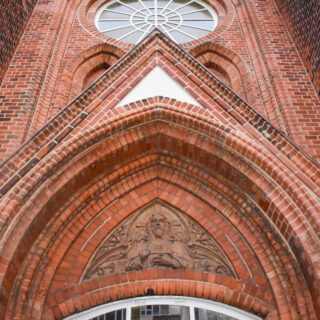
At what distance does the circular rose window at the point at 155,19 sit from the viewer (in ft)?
30.9

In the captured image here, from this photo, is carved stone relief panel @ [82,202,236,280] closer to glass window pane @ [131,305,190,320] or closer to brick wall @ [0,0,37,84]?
glass window pane @ [131,305,190,320]

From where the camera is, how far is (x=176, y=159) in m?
5.82

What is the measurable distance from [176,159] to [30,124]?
262 centimetres

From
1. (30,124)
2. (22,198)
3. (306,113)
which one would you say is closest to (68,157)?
(22,198)

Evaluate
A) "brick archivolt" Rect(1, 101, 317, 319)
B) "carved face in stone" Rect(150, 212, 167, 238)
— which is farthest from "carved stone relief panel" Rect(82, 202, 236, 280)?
"brick archivolt" Rect(1, 101, 317, 319)

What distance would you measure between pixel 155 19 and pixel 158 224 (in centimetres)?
668

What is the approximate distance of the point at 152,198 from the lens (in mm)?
5645

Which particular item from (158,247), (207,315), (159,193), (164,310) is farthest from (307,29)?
(164,310)

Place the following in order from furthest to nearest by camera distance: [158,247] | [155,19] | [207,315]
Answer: [155,19], [158,247], [207,315]

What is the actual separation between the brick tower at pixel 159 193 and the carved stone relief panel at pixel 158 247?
0.06 ft

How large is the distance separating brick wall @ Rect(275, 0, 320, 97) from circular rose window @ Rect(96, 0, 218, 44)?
2153mm

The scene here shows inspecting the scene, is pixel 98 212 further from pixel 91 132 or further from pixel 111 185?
pixel 91 132

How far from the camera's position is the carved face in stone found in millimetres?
5288

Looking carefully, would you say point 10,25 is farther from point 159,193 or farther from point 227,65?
point 159,193
